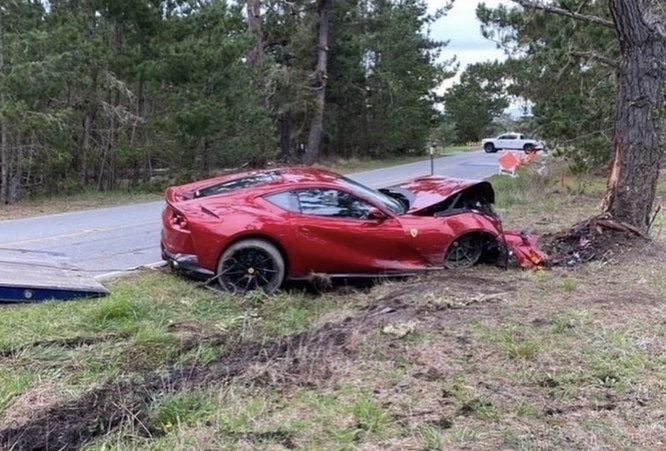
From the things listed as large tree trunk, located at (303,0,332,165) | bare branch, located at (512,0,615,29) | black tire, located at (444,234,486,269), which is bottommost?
black tire, located at (444,234,486,269)

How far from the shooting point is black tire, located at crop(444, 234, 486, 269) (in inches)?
308

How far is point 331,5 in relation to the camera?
29031 millimetres

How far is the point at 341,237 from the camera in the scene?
284 inches

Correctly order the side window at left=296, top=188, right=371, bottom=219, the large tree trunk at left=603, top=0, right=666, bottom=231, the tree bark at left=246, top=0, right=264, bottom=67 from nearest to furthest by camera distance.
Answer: the side window at left=296, top=188, right=371, bottom=219, the large tree trunk at left=603, top=0, right=666, bottom=231, the tree bark at left=246, top=0, right=264, bottom=67

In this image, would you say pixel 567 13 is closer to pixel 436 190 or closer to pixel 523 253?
pixel 436 190

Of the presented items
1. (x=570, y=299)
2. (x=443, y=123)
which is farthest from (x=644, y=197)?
(x=443, y=123)

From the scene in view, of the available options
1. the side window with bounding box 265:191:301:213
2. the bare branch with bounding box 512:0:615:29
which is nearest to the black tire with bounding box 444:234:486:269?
the side window with bounding box 265:191:301:213

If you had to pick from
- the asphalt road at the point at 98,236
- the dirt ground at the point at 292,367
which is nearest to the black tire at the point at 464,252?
the dirt ground at the point at 292,367

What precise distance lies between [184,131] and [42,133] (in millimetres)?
3885

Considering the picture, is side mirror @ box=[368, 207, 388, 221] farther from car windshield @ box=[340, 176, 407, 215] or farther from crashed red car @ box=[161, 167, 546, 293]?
car windshield @ box=[340, 176, 407, 215]

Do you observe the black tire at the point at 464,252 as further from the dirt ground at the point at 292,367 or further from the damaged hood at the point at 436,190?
the damaged hood at the point at 436,190

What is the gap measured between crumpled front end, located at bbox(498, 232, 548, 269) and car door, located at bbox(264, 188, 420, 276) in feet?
4.95

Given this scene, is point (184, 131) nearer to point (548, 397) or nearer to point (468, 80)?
point (548, 397)

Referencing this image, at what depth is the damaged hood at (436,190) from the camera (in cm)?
787
